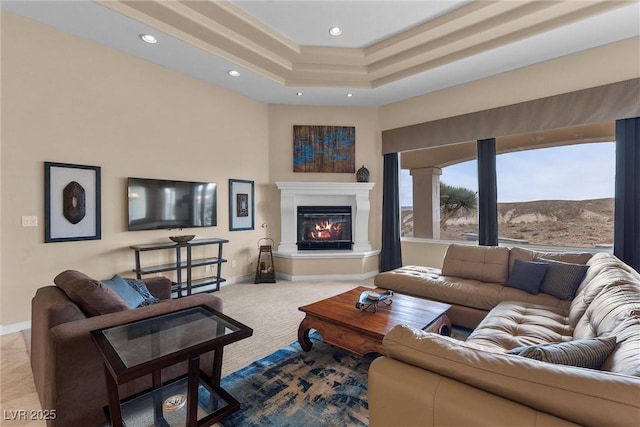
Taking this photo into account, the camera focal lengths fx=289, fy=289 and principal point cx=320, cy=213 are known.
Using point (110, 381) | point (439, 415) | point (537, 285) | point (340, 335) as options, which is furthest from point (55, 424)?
point (537, 285)

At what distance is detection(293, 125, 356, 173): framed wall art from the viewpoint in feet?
17.7

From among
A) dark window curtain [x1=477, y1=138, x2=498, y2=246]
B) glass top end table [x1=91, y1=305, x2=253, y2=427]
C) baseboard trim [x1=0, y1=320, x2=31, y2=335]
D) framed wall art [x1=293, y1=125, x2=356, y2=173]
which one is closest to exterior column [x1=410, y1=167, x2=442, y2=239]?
dark window curtain [x1=477, y1=138, x2=498, y2=246]

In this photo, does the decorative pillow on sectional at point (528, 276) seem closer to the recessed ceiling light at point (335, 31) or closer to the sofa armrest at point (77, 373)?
the sofa armrest at point (77, 373)

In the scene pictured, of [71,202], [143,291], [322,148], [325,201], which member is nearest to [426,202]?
[325,201]

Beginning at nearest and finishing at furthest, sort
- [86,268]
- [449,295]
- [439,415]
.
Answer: [439,415] → [449,295] → [86,268]

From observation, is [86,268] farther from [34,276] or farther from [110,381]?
[110,381]

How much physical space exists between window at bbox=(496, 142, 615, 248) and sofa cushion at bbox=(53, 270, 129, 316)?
16.2 feet

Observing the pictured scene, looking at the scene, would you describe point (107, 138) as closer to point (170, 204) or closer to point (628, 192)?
point (170, 204)

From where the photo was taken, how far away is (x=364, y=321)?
7.26 ft

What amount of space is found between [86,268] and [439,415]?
157 inches

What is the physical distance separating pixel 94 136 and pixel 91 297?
8.60ft

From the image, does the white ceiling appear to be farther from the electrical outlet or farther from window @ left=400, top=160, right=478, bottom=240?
the electrical outlet

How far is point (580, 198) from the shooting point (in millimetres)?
4008

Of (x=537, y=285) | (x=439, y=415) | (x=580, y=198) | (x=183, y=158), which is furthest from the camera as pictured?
(x=183, y=158)
